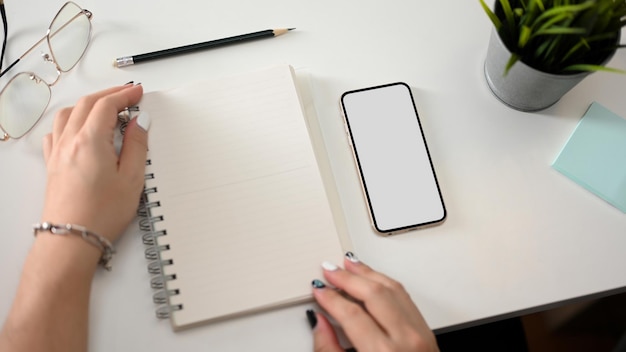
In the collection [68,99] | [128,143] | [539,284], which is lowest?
[539,284]

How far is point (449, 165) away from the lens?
695 mm

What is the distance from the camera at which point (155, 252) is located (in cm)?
64

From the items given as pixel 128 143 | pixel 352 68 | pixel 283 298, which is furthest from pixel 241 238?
pixel 352 68

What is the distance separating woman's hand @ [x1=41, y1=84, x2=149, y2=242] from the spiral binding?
0.6 inches

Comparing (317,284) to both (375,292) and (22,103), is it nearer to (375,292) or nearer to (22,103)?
(375,292)

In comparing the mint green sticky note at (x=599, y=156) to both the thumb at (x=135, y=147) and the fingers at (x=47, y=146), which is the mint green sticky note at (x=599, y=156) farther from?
the fingers at (x=47, y=146)

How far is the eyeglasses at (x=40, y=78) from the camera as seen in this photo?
71 cm

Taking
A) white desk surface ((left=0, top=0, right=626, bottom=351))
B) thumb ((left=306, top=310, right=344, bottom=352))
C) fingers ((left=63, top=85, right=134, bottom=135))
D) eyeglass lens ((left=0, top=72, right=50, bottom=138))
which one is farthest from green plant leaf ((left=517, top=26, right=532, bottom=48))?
eyeglass lens ((left=0, top=72, right=50, bottom=138))

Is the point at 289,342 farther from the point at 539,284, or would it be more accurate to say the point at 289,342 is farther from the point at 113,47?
the point at 113,47

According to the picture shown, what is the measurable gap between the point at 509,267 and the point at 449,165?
151mm

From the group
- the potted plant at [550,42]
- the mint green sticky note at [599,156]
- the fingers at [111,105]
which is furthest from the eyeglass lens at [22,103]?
the mint green sticky note at [599,156]

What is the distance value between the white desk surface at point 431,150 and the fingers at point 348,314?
0.04 metres

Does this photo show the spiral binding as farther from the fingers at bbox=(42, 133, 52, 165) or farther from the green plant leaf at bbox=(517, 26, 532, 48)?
the green plant leaf at bbox=(517, 26, 532, 48)

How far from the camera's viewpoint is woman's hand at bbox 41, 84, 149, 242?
625 millimetres
